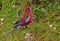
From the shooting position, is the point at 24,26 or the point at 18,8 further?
the point at 18,8

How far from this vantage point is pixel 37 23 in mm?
5551

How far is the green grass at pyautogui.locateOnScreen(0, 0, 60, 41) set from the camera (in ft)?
16.1

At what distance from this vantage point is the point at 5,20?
17.2 feet

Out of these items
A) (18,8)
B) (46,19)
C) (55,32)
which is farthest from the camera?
(18,8)

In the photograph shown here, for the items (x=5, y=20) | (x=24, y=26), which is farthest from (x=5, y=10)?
(x=24, y=26)

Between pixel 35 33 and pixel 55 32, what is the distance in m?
0.35

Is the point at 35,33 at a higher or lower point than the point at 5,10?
lower

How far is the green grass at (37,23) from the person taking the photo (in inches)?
194

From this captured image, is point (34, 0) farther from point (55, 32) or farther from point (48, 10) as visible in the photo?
point (55, 32)

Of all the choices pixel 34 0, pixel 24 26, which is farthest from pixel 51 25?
pixel 34 0

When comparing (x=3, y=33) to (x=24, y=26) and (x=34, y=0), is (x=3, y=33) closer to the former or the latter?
(x=24, y=26)

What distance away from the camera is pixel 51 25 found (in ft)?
17.3

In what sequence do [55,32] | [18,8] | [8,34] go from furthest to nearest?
[18,8]
[55,32]
[8,34]

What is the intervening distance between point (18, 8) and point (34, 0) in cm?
66
